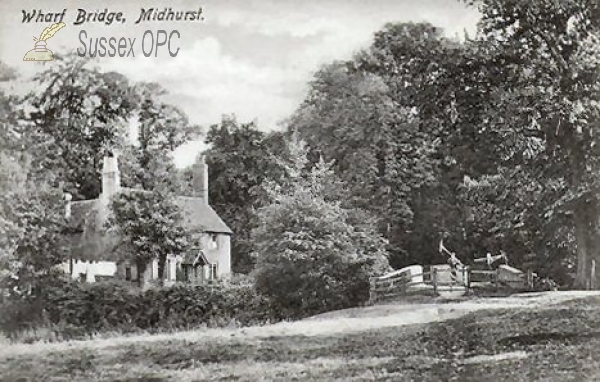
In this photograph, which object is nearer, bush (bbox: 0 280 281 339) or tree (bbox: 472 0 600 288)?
bush (bbox: 0 280 281 339)

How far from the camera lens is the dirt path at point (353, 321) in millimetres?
4004

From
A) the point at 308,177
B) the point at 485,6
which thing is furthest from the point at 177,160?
the point at 485,6

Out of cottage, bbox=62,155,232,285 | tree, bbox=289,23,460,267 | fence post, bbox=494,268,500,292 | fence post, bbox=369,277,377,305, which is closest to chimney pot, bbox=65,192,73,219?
cottage, bbox=62,155,232,285

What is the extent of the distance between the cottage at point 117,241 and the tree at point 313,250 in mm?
202

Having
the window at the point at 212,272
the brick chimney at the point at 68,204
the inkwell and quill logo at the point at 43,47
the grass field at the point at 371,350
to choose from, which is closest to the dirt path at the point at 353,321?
the grass field at the point at 371,350

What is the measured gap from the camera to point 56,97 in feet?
13.4

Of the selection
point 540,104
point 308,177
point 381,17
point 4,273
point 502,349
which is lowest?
point 502,349

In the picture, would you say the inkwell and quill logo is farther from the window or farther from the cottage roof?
Answer: the window

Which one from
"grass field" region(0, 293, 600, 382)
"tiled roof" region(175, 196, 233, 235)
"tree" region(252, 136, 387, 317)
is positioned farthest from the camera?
"tree" region(252, 136, 387, 317)

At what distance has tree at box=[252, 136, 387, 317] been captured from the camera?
4145mm

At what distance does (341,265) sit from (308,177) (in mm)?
405

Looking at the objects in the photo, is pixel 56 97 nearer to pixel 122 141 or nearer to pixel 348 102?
pixel 122 141

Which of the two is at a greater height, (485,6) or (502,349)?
(485,6)

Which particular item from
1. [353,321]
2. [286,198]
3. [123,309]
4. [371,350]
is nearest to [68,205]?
[123,309]
